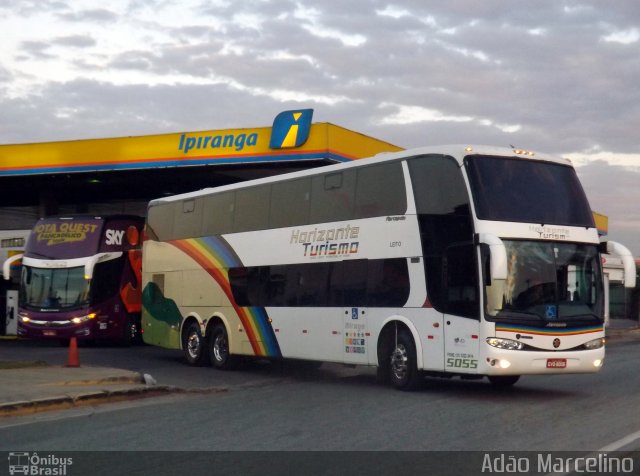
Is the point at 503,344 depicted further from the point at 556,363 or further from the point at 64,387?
the point at 64,387

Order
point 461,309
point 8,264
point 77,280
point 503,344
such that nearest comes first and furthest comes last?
1. point 503,344
2. point 461,309
3. point 77,280
4. point 8,264

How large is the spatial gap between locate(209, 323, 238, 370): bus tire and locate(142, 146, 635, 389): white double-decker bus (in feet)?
0.15

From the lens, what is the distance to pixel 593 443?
990 cm

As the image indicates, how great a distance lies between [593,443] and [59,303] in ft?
71.2

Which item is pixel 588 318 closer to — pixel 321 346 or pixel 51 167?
pixel 321 346

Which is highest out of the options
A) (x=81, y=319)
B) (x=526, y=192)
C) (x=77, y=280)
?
(x=526, y=192)

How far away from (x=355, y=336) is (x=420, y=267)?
2.20 m

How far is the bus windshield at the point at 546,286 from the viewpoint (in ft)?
46.8

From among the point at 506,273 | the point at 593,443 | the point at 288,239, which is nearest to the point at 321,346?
the point at 288,239

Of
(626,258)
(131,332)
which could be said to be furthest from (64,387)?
(131,332)

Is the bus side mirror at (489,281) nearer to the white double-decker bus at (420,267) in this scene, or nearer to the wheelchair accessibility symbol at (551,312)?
the white double-decker bus at (420,267)

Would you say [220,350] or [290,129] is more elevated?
[290,129]

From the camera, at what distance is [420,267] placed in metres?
15.5

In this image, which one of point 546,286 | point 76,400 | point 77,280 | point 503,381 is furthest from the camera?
point 77,280
